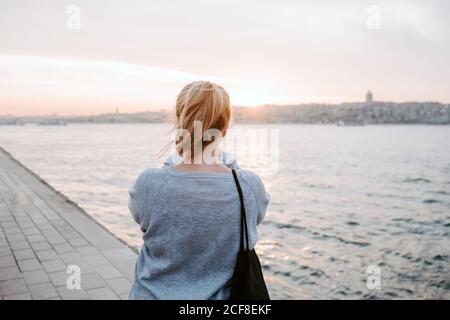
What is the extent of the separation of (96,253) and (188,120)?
4182 millimetres

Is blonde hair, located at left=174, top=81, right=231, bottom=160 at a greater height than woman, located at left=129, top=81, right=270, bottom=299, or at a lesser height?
greater

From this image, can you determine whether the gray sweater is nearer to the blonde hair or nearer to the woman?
the woman

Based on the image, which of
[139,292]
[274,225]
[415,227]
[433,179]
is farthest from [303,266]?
[433,179]

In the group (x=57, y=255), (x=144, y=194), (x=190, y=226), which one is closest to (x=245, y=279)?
(x=190, y=226)

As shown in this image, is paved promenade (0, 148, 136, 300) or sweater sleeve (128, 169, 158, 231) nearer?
sweater sleeve (128, 169, 158, 231)

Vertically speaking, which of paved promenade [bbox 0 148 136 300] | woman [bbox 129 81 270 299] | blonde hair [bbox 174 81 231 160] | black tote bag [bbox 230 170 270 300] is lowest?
paved promenade [bbox 0 148 136 300]

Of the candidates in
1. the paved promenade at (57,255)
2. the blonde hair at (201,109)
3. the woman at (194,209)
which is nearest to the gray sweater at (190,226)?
the woman at (194,209)

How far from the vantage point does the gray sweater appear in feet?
4.43

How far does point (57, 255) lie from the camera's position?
Answer: 5.02m

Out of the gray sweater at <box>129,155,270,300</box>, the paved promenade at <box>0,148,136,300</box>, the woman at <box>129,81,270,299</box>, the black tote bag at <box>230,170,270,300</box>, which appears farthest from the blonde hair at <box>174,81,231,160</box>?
the paved promenade at <box>0,148,136,300</box>

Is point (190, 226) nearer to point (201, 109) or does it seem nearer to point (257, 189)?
point (257, 189)

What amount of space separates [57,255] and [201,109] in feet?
14.4

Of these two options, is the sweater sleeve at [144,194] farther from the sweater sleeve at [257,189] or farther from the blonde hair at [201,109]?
the sweater sleeve at [257,189]

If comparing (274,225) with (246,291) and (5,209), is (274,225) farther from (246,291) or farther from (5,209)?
(246,291)
